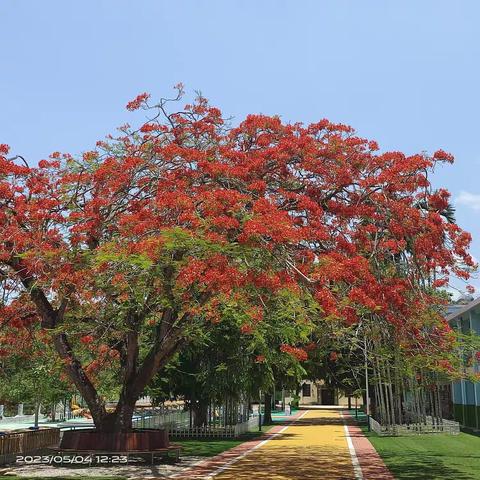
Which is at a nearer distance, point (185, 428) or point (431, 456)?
point (431, 456)

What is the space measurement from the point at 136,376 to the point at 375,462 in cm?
734

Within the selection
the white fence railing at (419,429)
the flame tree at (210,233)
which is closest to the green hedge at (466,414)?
the white fence railing at (419,429)

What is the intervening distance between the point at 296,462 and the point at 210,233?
8.90 m

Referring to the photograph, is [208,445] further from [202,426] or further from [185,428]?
[185,428]

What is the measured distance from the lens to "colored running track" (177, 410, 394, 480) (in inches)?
587

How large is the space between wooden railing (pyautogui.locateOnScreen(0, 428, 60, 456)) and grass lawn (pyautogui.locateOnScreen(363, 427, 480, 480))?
34.8 feet

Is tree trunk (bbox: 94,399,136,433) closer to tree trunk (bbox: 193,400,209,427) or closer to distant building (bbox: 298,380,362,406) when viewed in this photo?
tree trunk (bbox: 193,400,209,427)

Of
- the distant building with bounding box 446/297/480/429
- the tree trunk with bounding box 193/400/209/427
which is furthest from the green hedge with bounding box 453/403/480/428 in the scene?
the tree trunk with bounding box 193/400/209/427

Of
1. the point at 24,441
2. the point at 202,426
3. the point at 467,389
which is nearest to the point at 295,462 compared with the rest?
the point at 24,441

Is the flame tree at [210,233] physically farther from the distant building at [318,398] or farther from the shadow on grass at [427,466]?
the distant building at [318,398]

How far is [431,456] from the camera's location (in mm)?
19516

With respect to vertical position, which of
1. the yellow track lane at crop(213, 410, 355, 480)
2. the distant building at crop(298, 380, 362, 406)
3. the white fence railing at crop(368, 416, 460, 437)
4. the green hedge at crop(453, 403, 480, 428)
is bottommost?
the yellow track lane at crop(213, 410, 355, 480)

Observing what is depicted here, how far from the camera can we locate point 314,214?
567 inches

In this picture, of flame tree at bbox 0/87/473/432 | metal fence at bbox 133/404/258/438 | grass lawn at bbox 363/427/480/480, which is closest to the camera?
flame tree at bbox 0/87/473/432
